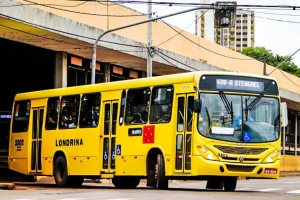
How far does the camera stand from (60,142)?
2686cm

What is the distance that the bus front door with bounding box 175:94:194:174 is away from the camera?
21.8 meters

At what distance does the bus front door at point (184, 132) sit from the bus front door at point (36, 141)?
23.0 ft

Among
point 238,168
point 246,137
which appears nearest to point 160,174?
point 238,168

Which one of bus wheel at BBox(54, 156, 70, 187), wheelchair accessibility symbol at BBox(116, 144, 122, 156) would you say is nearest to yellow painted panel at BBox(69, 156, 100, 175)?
bus wheel at BBox(54, 156, 70, 187)

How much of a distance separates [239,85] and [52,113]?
7.43 m

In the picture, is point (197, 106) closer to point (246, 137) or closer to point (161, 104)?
point (246, 137)

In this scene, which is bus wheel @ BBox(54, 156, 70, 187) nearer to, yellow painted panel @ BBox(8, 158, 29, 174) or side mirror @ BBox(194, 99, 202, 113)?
yellow painted panel @ BBox(8, 158, 29, 174)

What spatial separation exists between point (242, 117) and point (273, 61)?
308 feet

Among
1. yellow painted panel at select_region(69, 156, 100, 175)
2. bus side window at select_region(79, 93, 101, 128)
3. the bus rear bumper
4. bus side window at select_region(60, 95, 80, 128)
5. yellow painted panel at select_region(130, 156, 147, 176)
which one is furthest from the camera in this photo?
bus side window at select_region(60, 95, 80, 128)

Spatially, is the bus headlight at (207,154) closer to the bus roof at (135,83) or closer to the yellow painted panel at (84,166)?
the bus roof at (135,83)

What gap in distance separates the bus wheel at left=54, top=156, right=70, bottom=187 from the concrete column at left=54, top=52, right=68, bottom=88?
1176 cm

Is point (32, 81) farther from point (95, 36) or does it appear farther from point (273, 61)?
point (273, 61)

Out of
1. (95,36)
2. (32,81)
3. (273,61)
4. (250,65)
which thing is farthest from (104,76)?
(273,61)

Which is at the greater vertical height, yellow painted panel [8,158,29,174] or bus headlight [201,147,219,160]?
bus headlight [201,147,219,160]
